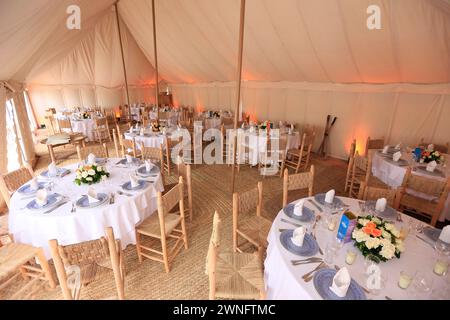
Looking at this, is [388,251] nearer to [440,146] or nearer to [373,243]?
[373,243]

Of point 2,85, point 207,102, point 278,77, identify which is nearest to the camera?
point 2,85

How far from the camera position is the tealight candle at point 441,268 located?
6.19ft

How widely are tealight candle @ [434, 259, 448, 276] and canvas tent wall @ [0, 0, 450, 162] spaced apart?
3622 millimetres

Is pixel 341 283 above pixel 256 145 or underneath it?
above

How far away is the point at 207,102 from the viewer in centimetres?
1281

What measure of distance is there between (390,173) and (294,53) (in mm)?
4210

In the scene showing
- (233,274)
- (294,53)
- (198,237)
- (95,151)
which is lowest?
(198,237)

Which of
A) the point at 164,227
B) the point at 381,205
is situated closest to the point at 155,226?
the point at 164,227

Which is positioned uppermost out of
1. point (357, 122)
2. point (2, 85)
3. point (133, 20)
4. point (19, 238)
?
point (133, 20)

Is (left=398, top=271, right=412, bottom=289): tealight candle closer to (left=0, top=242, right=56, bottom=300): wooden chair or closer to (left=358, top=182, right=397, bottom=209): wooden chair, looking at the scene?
(left=358, top=182, right=397, bottom=209): wooden chair

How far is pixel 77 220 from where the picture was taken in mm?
2727
